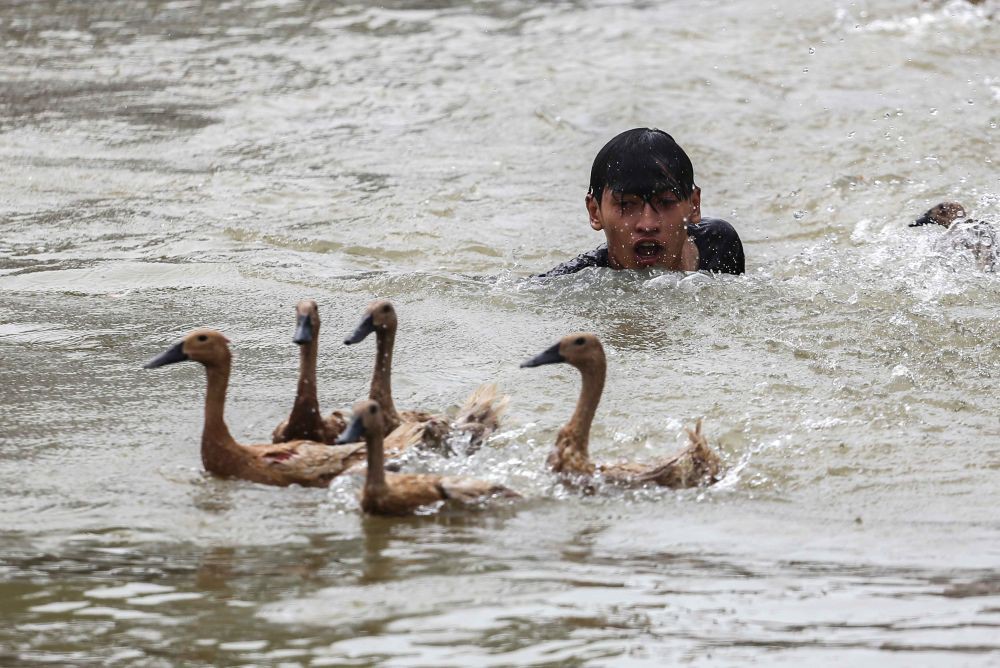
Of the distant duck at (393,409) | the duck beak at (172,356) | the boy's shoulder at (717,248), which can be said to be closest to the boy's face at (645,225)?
the boy's shoulder at (717,248)

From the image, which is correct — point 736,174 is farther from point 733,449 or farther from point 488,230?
point 733,449

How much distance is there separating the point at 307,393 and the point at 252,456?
41 centimetres

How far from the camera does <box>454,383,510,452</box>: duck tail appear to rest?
604cm

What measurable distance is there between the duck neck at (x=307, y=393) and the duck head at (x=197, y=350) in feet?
1.09

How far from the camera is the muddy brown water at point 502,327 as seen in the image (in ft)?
14.7

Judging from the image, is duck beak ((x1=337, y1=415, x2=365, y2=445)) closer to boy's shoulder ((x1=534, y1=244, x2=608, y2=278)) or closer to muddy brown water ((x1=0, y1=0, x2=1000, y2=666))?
muddy brown water ((x1=0, y1=0, x2=1000, y2=666))

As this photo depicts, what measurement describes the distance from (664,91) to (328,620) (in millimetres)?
10488

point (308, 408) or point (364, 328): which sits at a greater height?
point (364, 328)

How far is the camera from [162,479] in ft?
19.0

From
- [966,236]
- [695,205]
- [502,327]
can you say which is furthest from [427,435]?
[966,236]

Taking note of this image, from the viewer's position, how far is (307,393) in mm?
5934

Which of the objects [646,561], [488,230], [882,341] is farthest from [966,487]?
[488,230]

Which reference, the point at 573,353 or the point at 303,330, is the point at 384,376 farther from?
the point at 573,353

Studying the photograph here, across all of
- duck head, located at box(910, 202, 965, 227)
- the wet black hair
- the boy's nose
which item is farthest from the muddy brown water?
the wet black hair
